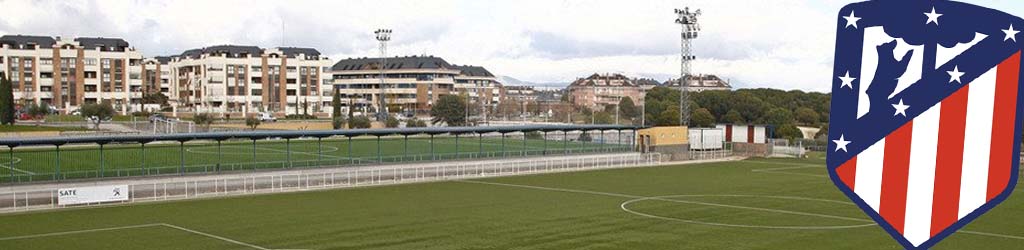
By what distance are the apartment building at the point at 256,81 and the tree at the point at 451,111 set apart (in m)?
21.5

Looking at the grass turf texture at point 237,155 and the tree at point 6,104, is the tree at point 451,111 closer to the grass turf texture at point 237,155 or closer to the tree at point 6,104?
the grass turf texture at point 237,155

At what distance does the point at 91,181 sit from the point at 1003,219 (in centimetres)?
3736

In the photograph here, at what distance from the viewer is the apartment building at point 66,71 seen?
12088cm

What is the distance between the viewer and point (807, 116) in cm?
12462

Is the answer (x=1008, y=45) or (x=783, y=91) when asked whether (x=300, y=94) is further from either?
(x=1008, y=45)

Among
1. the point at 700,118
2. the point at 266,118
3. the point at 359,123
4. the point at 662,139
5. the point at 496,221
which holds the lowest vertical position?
the point at 496,221

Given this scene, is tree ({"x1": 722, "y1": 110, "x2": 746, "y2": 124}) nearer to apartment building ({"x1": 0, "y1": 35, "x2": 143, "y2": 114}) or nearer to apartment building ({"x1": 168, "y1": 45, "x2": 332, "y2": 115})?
apartment building ({"x1": 168, "y1": 45, "x2": 332, "y2": 115})

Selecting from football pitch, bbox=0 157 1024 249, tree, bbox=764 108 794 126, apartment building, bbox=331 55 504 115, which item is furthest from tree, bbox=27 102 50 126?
tree, bbox=764 108 794 126

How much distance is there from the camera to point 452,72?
167 metres

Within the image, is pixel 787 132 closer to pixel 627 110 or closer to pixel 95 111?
pixel 627 110

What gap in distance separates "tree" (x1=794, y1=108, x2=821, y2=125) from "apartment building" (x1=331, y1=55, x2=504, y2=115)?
52211 mm

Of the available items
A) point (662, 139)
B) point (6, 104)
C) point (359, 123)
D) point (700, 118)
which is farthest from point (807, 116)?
point (6, 104)

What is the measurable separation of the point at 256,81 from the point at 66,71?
24.3 m

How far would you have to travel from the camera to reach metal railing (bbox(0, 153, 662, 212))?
1549 inches
